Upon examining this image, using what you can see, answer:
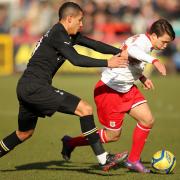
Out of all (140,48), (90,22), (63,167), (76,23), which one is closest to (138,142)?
(63,167)

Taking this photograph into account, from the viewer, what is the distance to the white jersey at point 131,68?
8344 millimetres

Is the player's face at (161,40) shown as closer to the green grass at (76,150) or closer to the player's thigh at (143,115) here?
the player's thigh at (143,115)

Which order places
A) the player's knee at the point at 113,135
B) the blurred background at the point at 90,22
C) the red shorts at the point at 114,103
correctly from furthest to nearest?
the blurred background at the point at 90,22
the player's knee at the point at 113,135
the red shorts at the point at 114,103

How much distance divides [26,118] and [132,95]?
4.83 ft

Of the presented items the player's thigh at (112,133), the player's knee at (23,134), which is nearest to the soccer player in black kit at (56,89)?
the player's knee at (23,134)

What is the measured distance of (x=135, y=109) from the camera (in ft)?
29.1

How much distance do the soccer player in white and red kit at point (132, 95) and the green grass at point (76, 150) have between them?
0.40m

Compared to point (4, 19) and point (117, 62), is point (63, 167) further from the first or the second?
point (4, 19)

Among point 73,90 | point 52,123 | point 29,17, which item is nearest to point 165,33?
point 52,123

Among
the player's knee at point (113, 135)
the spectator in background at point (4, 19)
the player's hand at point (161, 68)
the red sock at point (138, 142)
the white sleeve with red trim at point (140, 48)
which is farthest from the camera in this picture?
the spectator in background at point (4, 19)

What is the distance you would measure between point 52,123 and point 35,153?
3.61 metres

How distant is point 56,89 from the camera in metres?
8.18

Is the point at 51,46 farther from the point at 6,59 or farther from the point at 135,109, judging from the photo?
the point at 6,59

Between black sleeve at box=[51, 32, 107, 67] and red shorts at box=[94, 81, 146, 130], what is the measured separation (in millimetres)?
1171
